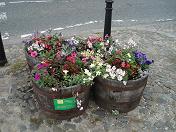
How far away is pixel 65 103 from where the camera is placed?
12.9 ft

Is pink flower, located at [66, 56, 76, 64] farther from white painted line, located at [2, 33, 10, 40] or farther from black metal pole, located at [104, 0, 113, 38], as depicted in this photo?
white painted line, located at [2, 33, 10, 40]

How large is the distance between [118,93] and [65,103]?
0.80m

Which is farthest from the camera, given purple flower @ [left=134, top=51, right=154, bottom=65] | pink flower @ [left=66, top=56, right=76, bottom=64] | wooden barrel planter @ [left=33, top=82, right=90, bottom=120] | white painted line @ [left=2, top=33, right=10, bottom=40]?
white painted line @ [left=2, top=33, right=10, bottom=40]

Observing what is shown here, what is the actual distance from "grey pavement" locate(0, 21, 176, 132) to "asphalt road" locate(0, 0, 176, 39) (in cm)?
180

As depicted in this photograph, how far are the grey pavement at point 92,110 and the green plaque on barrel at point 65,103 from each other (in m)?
0.30

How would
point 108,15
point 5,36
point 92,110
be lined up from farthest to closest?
point 5,36, point 108,15, point 92,110

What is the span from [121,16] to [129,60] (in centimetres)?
463

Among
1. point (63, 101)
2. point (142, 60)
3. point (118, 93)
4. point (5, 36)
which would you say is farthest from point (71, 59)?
point (5, 36)

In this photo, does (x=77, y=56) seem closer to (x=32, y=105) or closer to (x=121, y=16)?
(x=32, y=105)

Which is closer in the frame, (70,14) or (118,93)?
(118,93)

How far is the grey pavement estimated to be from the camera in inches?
162

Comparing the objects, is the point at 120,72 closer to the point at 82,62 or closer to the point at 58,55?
the point at 82,62

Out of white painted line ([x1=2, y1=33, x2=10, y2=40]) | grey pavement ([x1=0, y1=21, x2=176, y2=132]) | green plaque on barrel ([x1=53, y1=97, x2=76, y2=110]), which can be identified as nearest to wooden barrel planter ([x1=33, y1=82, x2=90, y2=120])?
green plaque on barrel ([x1=53, y1=97, x2=76, y2=110])

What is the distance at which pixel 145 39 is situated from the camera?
678cm
